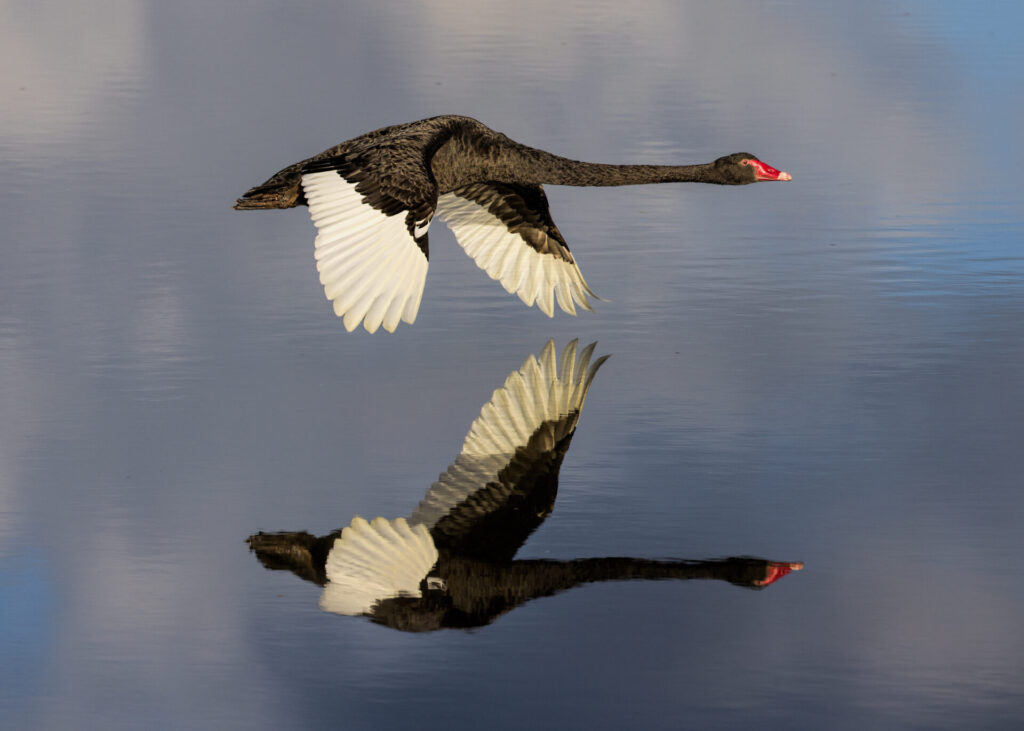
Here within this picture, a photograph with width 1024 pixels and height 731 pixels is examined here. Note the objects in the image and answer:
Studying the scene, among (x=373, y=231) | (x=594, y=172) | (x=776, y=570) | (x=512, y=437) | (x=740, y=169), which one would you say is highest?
(x=740, y=169)

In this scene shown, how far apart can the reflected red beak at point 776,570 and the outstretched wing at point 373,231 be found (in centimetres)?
241

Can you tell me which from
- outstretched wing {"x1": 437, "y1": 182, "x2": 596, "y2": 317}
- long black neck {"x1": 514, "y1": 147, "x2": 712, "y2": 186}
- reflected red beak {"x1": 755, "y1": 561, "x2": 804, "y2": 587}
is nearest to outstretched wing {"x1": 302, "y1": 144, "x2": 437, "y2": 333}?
long black neck {"x1": 514, "y1": 147, "x2": 712, "y2": 186}

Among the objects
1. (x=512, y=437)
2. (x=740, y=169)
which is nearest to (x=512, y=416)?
(x=512, y=437)

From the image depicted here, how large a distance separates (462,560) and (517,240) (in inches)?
227

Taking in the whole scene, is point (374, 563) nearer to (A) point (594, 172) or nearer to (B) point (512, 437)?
(B) point (512, 437)

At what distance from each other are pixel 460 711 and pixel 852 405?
4.39 m

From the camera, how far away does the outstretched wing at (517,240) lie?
40.3 feet

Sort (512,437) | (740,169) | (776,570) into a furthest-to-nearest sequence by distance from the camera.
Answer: (740,169) → (512,437) → (776,570)

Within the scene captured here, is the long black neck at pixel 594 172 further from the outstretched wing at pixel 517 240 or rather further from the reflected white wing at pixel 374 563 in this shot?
the reflected white wing at pixel 374 563

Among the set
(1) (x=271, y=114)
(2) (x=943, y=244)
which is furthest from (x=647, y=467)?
(1) (x=271, y=114)

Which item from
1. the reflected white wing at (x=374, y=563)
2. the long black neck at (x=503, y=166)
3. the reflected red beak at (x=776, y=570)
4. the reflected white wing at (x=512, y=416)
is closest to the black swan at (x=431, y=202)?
the long black neck at (x=503, y=166)

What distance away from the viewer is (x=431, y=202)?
32.7 feet

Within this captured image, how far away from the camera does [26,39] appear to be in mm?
25766

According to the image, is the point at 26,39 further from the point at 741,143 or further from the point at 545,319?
the point at 545,319
